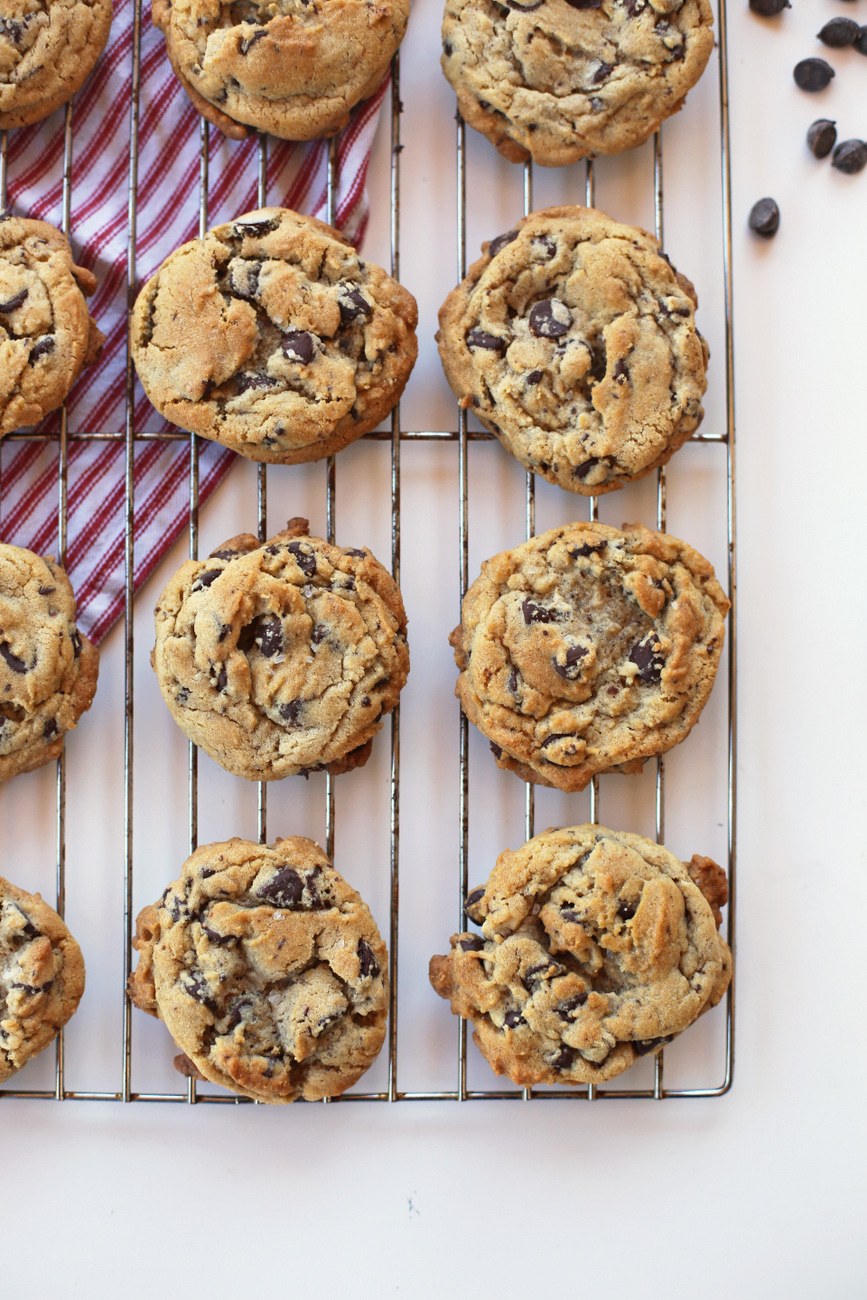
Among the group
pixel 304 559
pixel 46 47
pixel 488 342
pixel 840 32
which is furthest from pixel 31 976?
pixel 840 32

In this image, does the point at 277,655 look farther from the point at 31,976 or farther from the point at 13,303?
the point at 13,303

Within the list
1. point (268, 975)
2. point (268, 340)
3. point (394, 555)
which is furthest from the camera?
point (394, 555)

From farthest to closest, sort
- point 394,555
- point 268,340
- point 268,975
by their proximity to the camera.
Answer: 1. point 394,555
2. point 268,340
3. point 268,975

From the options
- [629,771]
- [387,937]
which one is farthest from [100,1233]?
[629,771]

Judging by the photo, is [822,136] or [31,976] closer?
[31,976]

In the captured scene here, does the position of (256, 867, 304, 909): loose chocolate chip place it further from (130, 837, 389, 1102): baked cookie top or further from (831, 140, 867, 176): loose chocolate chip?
(831, 140, 867, 176): loose chocolate chip

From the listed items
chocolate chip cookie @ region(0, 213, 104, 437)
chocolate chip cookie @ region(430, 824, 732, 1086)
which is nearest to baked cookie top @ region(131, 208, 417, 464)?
chocolate chip cookie @ region(0, 213, 104, 437)

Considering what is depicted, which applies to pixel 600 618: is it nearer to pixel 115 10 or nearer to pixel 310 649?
pixel 310 649
